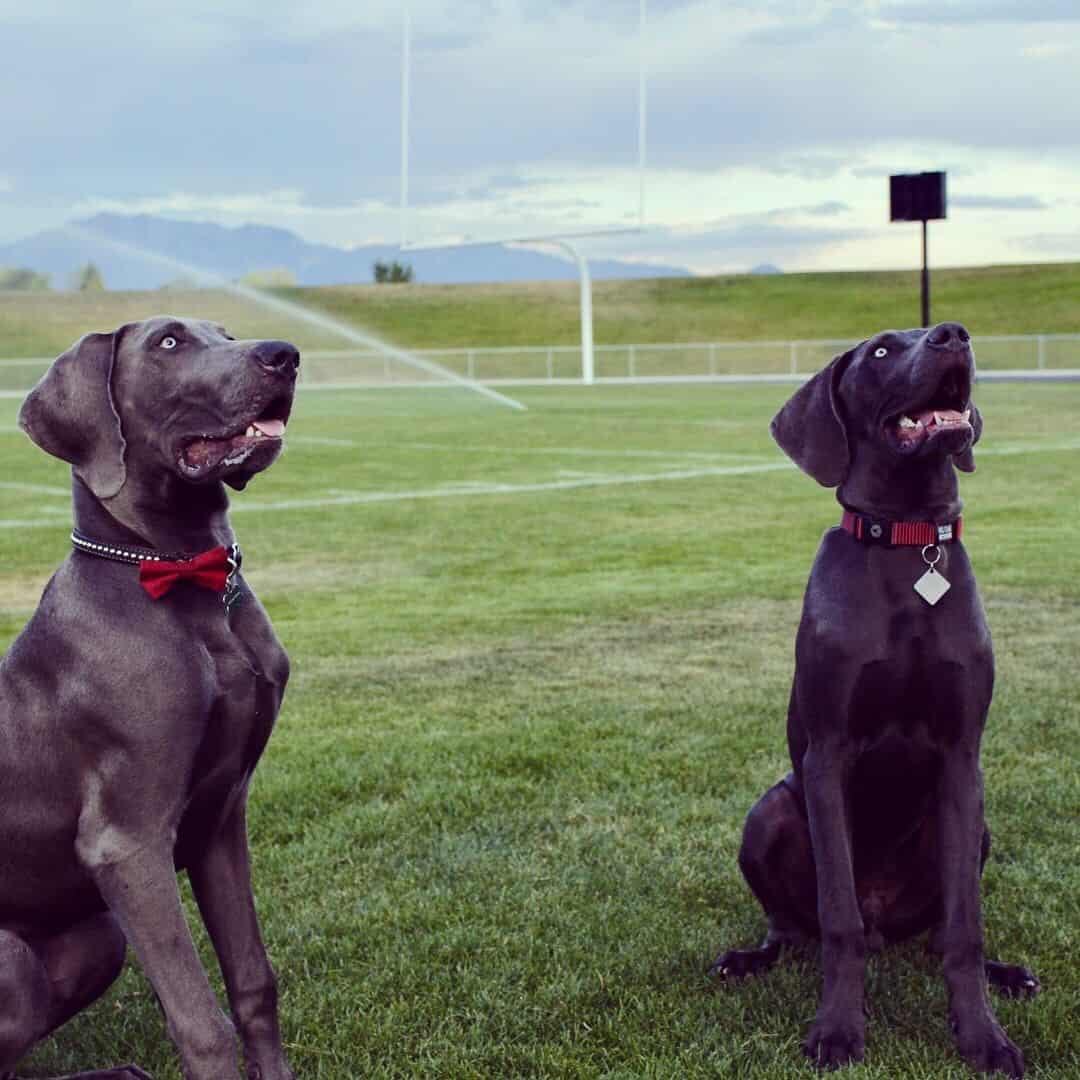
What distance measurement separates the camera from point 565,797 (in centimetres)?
602

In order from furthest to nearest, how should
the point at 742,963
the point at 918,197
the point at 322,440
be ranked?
the point at 322,440, the point at 918,197, the point at 742,963

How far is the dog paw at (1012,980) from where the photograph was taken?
4.11m

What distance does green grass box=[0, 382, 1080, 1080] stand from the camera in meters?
3.96

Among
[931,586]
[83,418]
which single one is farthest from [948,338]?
[83,418]

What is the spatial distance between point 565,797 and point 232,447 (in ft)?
10.2

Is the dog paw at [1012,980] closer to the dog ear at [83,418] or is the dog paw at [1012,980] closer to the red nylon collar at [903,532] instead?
the red nylon collar at [903,532]

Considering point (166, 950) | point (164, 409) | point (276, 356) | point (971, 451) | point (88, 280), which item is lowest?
point (166, 950)

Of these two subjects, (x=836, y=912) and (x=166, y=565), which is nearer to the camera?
(x=166, y=565)

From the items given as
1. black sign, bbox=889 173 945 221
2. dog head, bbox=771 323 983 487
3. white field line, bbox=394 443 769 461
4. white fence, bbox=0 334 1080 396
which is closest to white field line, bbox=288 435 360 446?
white field line, bbox=394 443 769 461

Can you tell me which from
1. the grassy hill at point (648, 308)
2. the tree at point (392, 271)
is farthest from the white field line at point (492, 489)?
the tree at point (392, 271)

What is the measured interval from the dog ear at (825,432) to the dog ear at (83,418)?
5.08 feet

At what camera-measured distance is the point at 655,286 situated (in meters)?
→ 90.9

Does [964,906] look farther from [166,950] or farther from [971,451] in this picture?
[166,950]

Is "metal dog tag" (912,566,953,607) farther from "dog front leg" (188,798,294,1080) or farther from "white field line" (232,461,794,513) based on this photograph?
"white field line" (232,461,794,513)
